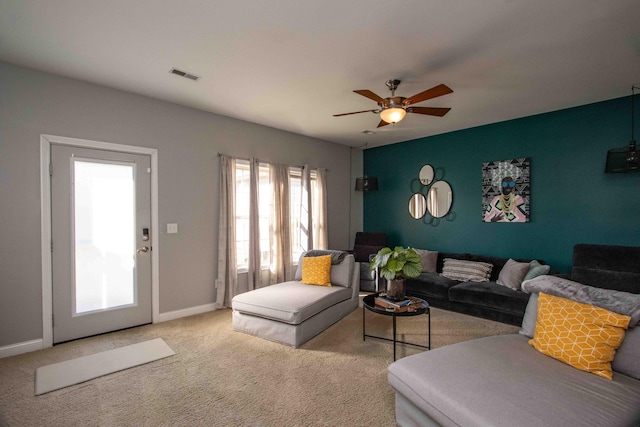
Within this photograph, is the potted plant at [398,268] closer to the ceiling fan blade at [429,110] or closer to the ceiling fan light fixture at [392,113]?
the ceiling fan light fixture at [392,113]

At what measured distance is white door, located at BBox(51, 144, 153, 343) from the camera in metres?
3.23

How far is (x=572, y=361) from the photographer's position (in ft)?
6.07

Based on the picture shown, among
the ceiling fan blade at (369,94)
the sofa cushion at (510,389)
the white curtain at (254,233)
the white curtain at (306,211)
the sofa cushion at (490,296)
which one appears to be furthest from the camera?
the white curtain at (306,211)

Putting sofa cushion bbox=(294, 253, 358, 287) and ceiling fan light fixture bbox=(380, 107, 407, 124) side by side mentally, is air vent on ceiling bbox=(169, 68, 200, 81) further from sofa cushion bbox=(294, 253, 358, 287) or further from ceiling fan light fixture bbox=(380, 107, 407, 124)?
sofa cushion bbox=(294, 253, 358, 287)

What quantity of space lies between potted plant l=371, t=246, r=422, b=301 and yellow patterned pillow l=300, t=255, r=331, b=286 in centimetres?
109

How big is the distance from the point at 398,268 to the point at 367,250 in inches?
111

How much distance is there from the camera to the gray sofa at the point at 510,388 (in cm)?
145

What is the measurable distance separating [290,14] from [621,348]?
9.61 ft

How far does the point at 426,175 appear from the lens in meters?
5.68

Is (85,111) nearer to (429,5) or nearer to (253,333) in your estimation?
(253,333)

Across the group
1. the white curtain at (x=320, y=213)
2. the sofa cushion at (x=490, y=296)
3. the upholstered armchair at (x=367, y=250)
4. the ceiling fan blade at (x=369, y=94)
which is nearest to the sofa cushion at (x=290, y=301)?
the upholstered armchair at (x=367, y=250)

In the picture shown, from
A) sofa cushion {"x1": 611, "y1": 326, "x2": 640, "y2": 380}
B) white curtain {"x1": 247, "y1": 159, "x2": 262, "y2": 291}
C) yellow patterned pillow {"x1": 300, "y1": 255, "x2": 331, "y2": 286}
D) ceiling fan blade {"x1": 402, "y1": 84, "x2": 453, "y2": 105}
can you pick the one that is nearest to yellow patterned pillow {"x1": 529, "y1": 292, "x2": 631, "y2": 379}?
sofa cushion {"x1": 611, "y1": 326, "x2": 640, "y2": 380}

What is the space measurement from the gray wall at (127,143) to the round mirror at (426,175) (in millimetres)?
2019

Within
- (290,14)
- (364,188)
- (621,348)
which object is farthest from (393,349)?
(364,188)
